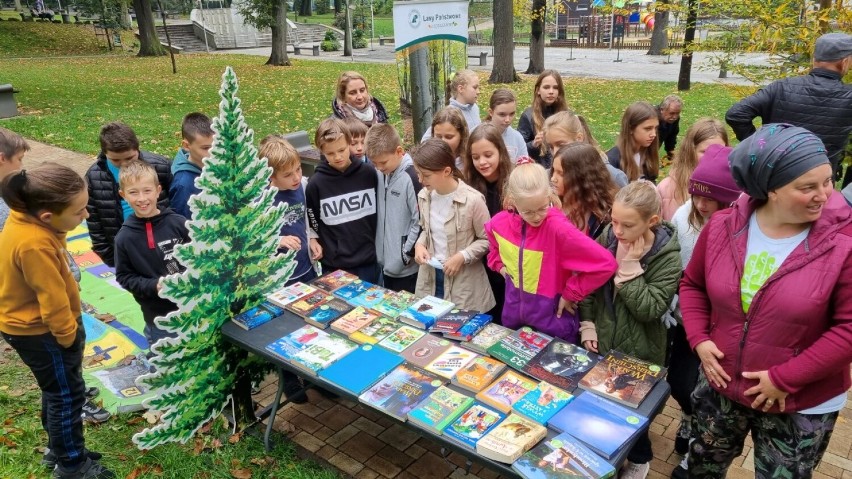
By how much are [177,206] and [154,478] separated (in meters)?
1.72

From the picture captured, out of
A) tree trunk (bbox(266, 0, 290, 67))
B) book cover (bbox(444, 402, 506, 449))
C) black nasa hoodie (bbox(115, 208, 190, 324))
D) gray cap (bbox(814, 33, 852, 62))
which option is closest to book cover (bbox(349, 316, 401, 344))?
book cover (bbox(444, 402, 506, 449))

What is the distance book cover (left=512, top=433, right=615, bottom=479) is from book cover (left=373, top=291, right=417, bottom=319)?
3.96ft

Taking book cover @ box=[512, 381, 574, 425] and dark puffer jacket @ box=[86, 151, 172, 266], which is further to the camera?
dark puffer jacket @ box=[86, 151, 172, 266]

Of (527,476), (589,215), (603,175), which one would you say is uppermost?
(603,175)

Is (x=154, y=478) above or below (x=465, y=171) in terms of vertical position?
below

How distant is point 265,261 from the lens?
3412 millimetres

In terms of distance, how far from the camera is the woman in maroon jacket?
1.91 meters

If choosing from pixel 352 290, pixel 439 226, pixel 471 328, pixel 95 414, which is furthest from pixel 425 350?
pixel 95 414

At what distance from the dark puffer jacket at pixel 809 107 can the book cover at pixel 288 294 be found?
3.42 metres

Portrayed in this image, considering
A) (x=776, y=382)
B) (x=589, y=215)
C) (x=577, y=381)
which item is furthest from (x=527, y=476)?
(x=589, y=215)

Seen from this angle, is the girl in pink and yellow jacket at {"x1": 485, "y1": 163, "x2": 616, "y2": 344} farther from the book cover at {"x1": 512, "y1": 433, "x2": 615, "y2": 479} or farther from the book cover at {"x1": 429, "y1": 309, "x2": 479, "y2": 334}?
the book cover at {"x1": 512, "y1": 433, "x2": 615, "y2": 479}

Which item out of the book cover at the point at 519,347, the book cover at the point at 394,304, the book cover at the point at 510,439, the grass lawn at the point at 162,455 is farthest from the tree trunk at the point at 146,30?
the book cover at the point at 510,439

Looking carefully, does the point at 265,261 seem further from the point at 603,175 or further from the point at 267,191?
the point at 603,175

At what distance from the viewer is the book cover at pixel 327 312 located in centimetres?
309
